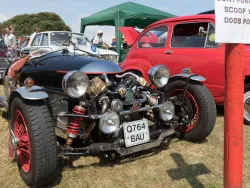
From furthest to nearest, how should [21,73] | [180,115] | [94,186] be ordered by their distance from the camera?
[21,73]
[180,115]
[94,186]

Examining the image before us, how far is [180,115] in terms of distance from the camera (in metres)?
3.71

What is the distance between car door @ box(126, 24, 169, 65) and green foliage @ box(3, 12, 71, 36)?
1141 inches

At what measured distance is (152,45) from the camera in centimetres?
575

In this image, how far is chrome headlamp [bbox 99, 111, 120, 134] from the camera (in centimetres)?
281

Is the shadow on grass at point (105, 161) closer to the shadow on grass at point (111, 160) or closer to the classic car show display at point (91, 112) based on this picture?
the shadow on grass at point (111, 160)

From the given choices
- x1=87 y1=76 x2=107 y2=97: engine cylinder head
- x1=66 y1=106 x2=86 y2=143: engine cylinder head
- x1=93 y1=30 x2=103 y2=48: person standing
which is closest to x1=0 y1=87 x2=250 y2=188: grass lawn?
x1=66 y1=106 x2=86 y2=143: engine cylinder head

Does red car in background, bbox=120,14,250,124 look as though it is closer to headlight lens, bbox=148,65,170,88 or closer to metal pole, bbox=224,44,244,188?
headlight lens, bbox=148,65,170,88

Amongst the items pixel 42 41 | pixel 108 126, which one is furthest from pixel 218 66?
pixel 42 41

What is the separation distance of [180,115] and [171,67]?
67.3 inches

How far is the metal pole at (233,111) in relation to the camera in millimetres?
1944

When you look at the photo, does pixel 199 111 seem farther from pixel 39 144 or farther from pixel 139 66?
pixel 139 66

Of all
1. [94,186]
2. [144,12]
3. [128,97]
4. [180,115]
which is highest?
[144,12]

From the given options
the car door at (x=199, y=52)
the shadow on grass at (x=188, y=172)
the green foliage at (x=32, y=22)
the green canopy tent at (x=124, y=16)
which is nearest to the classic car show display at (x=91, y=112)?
the shadow on grass at (x=188, y=172)

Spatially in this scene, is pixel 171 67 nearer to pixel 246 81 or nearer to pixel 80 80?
pixel 246 81
